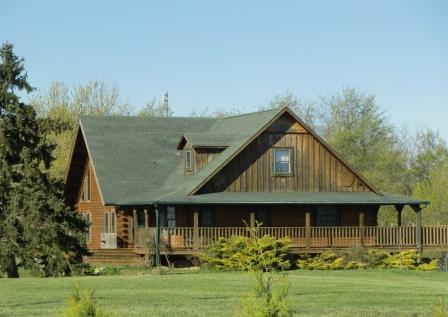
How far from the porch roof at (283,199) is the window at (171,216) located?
182 cm

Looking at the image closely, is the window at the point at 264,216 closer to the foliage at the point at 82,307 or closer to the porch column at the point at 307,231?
the porch column at the point at 307,231

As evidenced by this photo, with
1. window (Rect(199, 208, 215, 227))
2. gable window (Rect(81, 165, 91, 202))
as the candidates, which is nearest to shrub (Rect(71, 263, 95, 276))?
window (Rect(199, 208, 215, 227))

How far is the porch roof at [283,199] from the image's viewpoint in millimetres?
45656

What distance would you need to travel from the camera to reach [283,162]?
48875 millimetres

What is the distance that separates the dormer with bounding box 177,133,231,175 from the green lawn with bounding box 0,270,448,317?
13001 millimetres

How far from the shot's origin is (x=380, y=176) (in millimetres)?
81062

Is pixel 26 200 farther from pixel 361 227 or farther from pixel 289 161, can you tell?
pixel 361 227

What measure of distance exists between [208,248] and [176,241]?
10.2ft

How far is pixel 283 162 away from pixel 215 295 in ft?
72.6

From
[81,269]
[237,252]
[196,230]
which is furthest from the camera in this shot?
[196,230]

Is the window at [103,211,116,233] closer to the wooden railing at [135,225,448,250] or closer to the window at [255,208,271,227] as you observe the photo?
the wooden railing at [135,225,448,250]

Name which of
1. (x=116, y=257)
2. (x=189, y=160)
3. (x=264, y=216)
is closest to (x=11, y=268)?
(x=116, y=257)

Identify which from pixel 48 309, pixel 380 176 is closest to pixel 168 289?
pixel 48 309

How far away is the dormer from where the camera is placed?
50.3m
